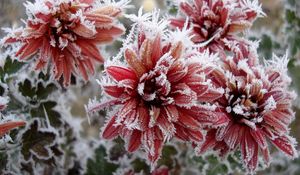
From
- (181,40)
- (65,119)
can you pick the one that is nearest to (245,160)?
(181,40)

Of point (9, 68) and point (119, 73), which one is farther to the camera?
point (9, 68)

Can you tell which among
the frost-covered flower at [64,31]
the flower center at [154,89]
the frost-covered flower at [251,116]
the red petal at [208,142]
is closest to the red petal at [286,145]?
the frost-covered flower at [251,116]

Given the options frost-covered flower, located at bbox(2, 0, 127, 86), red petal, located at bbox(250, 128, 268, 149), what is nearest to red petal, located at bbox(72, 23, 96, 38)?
frost-covered flower, located at bbox(2, 0, 127, 86)

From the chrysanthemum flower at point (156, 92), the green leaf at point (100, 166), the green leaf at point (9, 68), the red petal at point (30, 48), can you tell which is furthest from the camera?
the green leaf at point (100, 166)

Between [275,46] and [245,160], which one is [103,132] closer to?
[245,160]

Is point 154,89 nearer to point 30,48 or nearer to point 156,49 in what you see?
point 156,49

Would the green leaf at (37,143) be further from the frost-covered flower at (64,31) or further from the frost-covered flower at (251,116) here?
the frost-covered flower at (251,116)

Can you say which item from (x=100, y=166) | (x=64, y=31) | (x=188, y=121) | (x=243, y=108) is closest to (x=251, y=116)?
(x=243, y=108)

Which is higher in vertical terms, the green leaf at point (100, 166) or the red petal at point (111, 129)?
the green leaf at point (100, 166)
